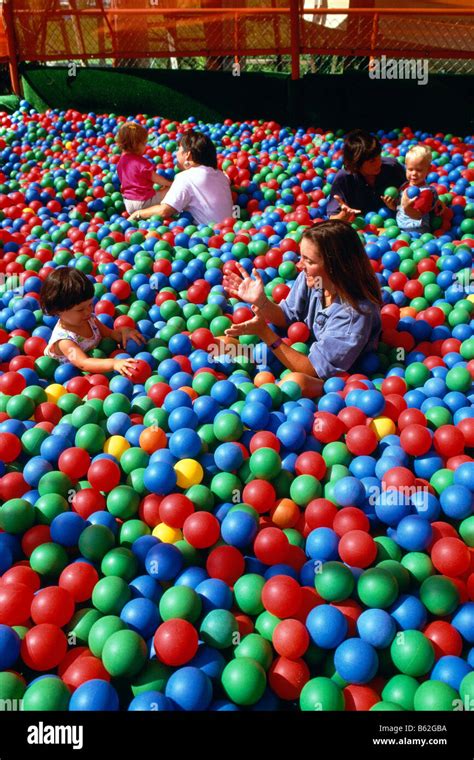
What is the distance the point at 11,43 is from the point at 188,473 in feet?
30.3

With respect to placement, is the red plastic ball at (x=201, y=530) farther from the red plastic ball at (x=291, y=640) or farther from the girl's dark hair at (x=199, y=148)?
the girl's dark hair at (x=199, y=148)

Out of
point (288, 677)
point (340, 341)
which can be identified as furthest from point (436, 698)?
point (340, 341)

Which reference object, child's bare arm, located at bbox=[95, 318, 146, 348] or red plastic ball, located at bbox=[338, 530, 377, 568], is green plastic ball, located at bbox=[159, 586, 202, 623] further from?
child's bare arm, located at bbox=[95, 318, 146, 348]

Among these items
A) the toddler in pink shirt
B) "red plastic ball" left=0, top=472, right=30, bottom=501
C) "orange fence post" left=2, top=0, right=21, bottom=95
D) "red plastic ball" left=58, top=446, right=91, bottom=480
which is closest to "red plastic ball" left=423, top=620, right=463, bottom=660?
"red plastic ball" left=58, top=446, right=91, bottom=480

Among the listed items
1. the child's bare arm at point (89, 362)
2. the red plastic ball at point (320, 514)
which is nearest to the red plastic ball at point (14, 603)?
the red plastic ball at point (320, 514)

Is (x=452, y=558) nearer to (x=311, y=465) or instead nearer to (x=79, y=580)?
(x=311, y=465)

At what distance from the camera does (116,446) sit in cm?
292

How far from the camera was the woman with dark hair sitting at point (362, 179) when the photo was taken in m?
5.21

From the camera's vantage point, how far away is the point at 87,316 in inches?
139

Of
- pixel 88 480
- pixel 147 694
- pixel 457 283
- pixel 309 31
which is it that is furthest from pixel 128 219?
pixel 147 694

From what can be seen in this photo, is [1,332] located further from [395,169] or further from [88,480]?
[395,169]
